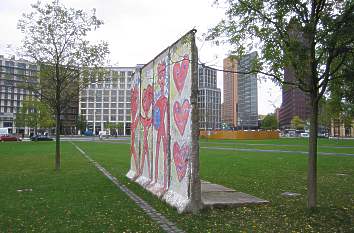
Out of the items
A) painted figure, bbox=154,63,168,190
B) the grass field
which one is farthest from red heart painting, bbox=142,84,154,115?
the grass field

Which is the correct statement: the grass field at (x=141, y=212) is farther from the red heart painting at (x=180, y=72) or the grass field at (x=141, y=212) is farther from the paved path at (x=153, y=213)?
the red heart painting at (x=180, y=72)

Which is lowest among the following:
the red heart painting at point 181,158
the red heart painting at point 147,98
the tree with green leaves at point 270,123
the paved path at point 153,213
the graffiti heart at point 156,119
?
the paved path at point 153,213

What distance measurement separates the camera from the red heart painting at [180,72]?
995 centimetres

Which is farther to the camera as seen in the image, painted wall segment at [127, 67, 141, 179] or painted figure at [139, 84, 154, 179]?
painted wall segment at [127, 67, 141, 179]

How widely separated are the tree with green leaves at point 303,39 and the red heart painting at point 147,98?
15.8ft

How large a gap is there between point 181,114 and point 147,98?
420 cm

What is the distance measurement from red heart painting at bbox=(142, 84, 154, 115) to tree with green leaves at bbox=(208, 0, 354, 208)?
4810 mm

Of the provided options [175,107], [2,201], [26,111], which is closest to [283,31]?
[175,107]

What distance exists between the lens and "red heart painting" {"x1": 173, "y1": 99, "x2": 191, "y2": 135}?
32.2 feet

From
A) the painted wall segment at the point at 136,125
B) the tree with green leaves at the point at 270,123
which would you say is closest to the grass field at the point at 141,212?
the painted wall segment at the point at 136,125

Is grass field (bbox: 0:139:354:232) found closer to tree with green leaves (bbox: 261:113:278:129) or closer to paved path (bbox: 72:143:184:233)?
paved path (bbox: 72:143:184:233)

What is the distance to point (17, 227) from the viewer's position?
26.0ft

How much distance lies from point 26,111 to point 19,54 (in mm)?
72058

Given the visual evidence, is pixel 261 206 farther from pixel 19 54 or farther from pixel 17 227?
pixel 19 54
